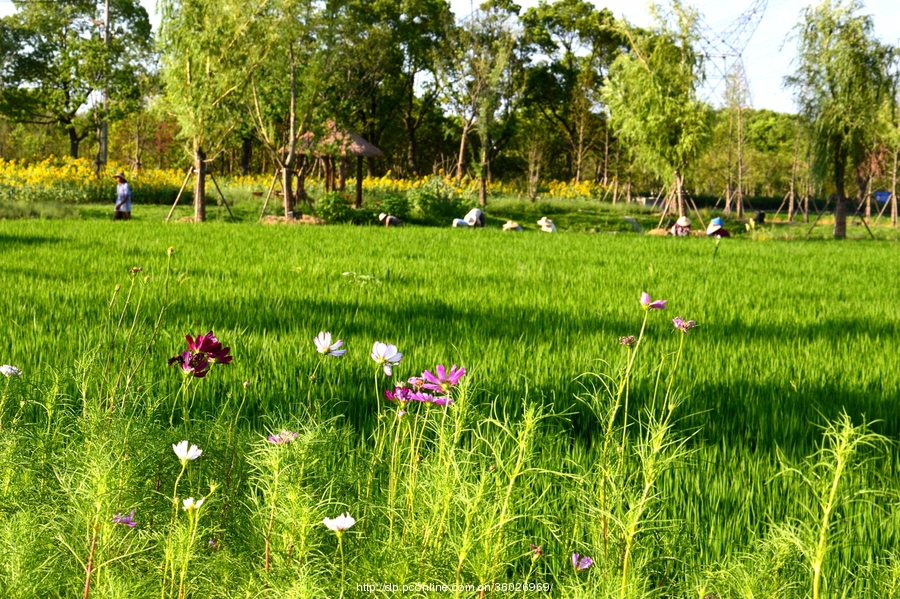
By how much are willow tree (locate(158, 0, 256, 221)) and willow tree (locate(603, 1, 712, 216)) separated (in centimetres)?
1076

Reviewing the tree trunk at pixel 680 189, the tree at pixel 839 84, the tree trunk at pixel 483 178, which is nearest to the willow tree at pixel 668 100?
the tree trunk at pixel 680 189

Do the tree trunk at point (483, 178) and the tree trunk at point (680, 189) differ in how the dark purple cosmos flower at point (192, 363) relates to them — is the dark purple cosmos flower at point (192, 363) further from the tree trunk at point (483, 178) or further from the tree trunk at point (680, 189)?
the tree trunk at point (483, 178)

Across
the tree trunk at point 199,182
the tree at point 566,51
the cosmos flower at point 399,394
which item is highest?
the tree at point 566,51

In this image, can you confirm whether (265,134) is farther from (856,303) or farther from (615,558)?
(615,558)

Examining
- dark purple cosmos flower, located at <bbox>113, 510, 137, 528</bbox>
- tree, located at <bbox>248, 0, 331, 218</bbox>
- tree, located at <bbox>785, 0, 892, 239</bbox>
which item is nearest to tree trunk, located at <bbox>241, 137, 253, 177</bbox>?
tree, located at <bbox>248, 0, 331, 218</bbox>

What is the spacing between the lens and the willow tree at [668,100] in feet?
72.6

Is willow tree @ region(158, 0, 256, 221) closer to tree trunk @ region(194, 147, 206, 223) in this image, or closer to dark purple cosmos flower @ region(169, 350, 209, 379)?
tree trunk @ region(194, 147, 206, 223)

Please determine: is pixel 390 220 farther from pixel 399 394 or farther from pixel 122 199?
pixel 399 394

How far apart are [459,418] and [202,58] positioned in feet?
62.9

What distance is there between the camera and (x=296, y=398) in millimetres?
3143

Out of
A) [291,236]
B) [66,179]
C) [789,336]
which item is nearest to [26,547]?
[789,336]

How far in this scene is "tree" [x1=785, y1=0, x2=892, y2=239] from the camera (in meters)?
20.9

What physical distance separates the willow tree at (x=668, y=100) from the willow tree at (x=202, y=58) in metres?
10.8

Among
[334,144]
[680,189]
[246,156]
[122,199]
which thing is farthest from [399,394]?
[246,156]
